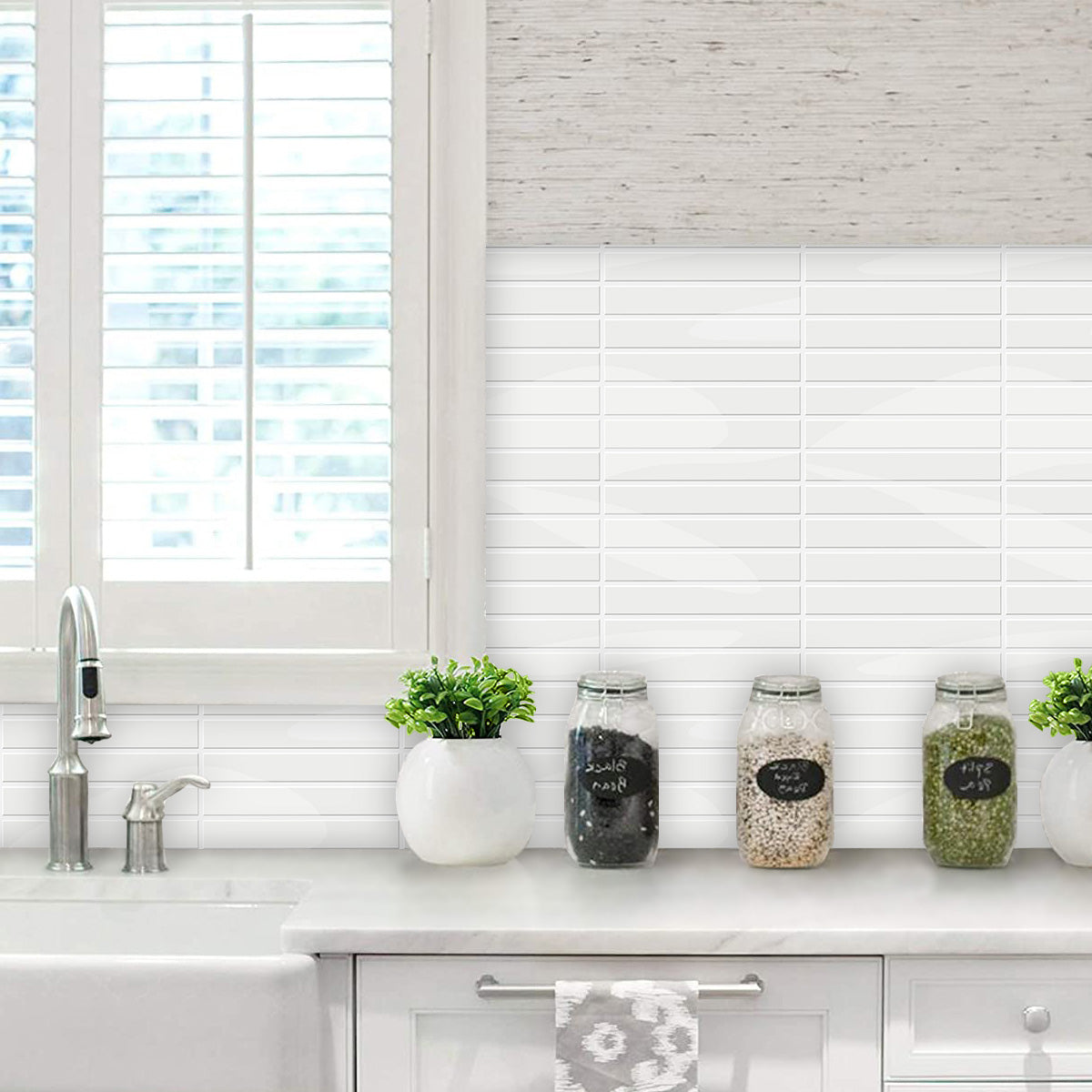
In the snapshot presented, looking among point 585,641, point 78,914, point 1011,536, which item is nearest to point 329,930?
point 78,914

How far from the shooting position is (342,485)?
6.94 ft

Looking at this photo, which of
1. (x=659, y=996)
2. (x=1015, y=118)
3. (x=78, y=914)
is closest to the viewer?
(x=659, y=996)

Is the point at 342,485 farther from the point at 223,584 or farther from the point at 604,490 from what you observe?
the point at 604,490

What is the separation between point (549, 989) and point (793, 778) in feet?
1.63

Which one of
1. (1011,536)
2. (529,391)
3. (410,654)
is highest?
(529,391)

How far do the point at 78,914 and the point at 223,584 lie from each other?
50 centimetres

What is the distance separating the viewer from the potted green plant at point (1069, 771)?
1924 mm

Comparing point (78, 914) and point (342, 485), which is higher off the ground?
point (342, 485)

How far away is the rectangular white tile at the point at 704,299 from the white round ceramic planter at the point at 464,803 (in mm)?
670

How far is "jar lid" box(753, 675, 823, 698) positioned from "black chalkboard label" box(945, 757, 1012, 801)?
22 cm

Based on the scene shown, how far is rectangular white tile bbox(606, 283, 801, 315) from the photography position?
→ 83.0 inches

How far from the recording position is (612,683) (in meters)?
1.94

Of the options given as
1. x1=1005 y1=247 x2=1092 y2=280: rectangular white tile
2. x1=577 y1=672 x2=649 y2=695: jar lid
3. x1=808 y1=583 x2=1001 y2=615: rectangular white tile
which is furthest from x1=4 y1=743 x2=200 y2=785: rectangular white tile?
x1=1005 y1=247 x2=1092 y2=280: rectangular white tile

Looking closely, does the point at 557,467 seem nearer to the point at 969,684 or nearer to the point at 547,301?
the point at 547,301
